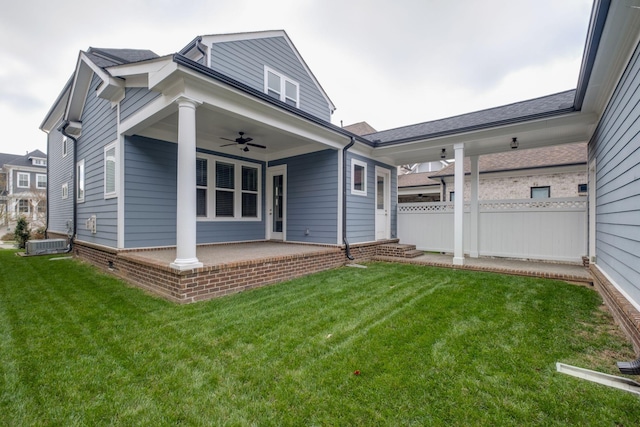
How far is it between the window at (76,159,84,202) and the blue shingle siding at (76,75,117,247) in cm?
16

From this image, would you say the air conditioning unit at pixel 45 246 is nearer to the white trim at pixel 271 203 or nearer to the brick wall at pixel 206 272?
the brick wall at pixel 206 272

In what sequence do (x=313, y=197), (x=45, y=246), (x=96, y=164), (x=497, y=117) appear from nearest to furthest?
(x=497, y=117), (x=96, y=164), (x=313, y=197), (x=45, y=246)

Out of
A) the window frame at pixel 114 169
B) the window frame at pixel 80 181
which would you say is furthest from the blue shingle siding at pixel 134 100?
the window frame at pixel 80 181

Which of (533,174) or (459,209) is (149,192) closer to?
(459,209)

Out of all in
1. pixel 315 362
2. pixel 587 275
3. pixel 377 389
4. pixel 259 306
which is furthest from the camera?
pixel 587 275

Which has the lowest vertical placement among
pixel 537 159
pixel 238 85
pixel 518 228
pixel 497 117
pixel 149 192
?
pixel 518 228

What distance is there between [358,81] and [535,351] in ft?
54.8

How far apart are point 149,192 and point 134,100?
1.77 m

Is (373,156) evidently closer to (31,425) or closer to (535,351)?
(535,351)

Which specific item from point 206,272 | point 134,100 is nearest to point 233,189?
point 134,100

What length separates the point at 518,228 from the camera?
22.6ft

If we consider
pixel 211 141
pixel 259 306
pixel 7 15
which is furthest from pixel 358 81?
pixel 259 306

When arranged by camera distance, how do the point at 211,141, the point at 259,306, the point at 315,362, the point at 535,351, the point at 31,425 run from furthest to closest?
1. the point at 211,141
2. the point at 259,306
3. the point at 535,351
4. the point at 315,362
5. the point at 31,425

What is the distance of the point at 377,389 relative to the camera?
1996mm
